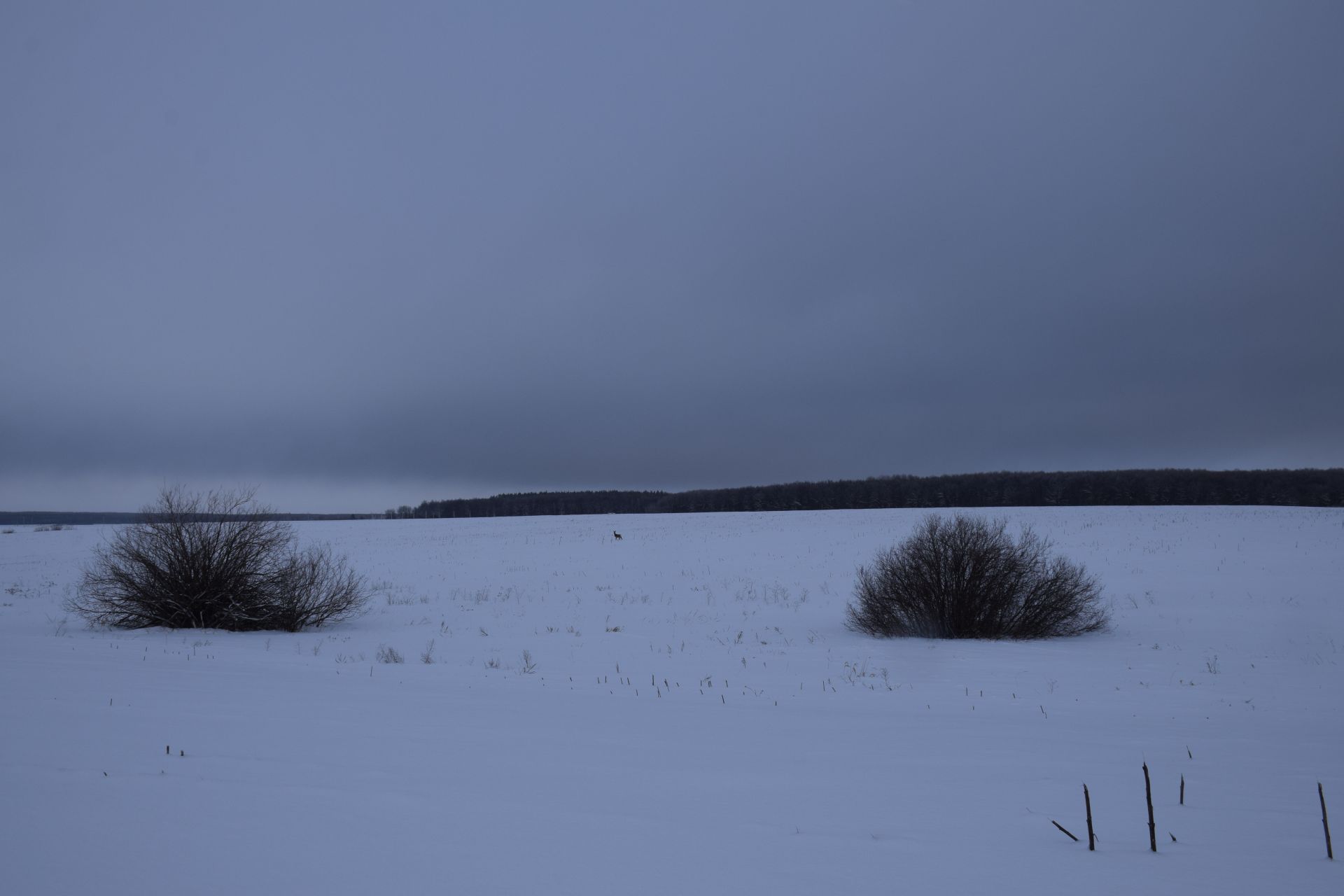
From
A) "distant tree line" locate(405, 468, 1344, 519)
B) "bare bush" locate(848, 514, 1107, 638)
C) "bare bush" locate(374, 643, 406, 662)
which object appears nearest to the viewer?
"bare bush" locate(374, 643, 406, 662)

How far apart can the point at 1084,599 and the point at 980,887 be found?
1285cm

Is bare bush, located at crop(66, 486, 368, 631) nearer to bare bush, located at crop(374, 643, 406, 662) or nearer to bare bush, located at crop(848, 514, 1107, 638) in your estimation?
bare bush, located at crop(374, 643, 406, 662)

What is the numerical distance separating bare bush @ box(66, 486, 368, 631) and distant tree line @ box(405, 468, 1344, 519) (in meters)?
A: 58.3

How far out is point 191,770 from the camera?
4.20 m

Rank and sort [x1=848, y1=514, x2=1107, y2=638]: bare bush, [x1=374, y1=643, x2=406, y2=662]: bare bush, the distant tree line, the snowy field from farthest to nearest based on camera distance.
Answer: the distant tree line < [x1=848, y1=514, x2=1107, y2=638]: bare bush < [x1=374, y1=643, x2=406, y2=662]: bare bush < the snowy field

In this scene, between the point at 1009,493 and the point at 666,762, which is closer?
the point at 666,762

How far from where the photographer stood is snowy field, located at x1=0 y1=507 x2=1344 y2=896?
3.00 metres

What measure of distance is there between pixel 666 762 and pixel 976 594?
10.8m

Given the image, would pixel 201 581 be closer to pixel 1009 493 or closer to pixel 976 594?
pixel 976 594

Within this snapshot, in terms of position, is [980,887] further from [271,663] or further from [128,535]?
[128,535]

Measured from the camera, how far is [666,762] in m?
4.71

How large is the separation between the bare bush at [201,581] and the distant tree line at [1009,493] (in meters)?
58.3

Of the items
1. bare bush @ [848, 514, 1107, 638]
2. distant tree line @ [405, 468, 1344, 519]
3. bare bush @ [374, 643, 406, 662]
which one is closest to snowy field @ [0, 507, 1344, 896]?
bare bush @ [374, 643, 406, 662]

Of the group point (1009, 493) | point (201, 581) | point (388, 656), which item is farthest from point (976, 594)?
point (1009, 493)
